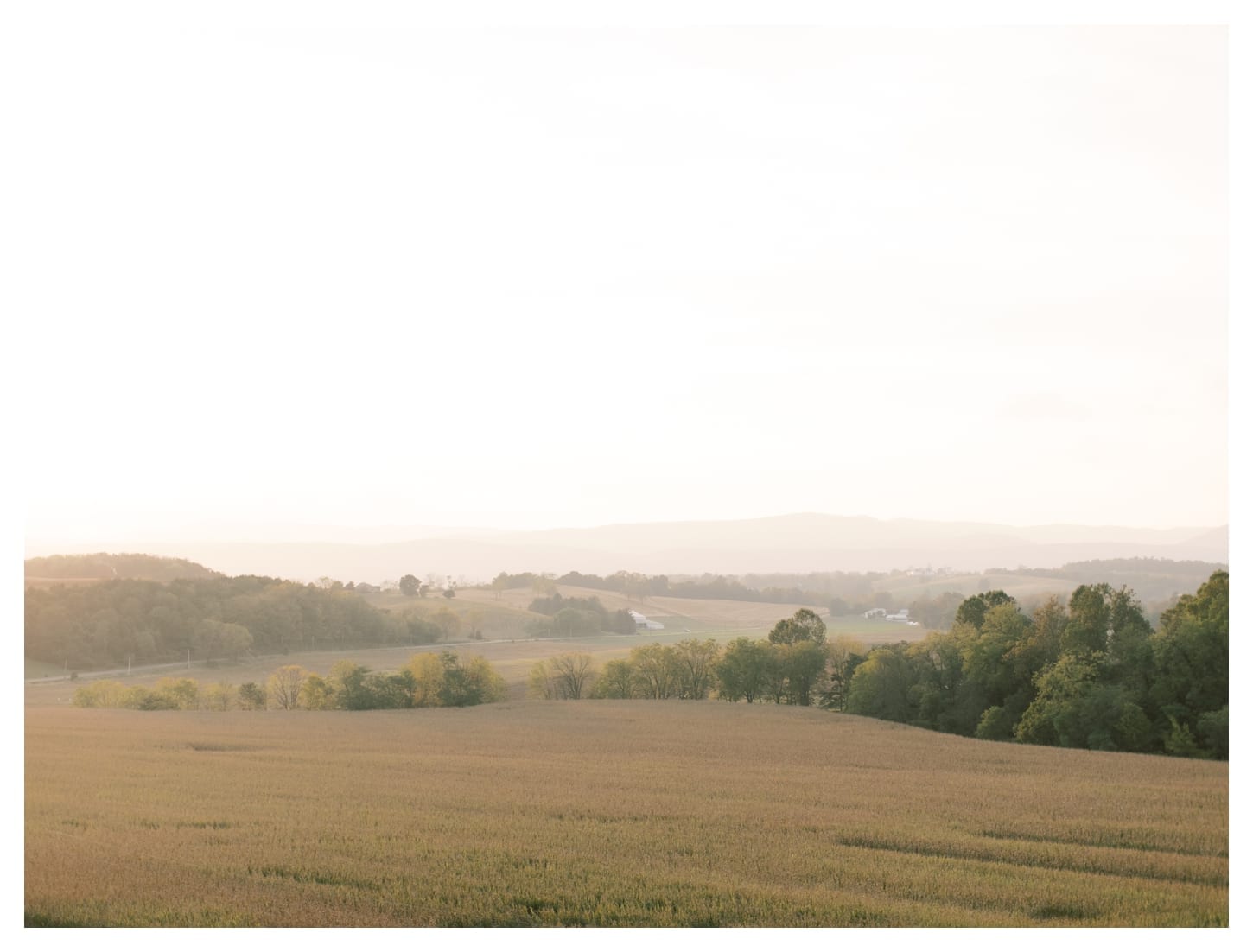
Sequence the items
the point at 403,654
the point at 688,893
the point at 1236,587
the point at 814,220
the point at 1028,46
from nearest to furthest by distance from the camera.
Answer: the point at 688,893, the point at 1236,587, the point at 1028,46, the point at 814,220, the point at 403,654

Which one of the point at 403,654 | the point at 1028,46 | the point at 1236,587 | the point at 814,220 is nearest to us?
the point at 1236,587

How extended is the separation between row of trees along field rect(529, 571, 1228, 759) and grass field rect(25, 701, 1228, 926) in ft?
1.46

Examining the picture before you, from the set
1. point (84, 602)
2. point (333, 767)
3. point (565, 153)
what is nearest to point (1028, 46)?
point (565, 153)

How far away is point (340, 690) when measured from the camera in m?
8.18

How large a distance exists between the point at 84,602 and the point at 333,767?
2.22 meters

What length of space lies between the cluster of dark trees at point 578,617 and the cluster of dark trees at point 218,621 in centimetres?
93

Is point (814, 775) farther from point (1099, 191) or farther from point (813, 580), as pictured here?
point (1099, 191)

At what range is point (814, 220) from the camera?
7.70 m

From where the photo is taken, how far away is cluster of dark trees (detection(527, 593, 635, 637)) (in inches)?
328

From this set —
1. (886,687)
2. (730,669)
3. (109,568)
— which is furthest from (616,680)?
(109,568)

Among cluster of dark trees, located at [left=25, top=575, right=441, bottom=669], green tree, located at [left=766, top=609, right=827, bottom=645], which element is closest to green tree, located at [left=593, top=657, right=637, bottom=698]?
green tree, located at [left=766, top=609, right=827, bottom=645]

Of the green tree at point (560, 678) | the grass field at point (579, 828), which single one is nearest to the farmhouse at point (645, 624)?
the green tree at point (560, 678)

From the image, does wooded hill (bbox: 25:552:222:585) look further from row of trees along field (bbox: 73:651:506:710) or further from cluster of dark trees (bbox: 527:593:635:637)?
cluster of dark trees (bbox: 527:593:635:637)

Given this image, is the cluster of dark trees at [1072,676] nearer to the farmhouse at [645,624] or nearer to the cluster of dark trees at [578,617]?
the farmhouse at [645,624]
